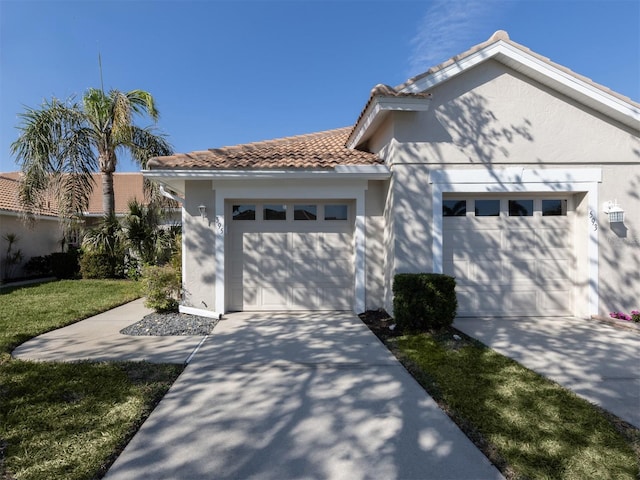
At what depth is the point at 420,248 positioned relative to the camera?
6898 millimetres

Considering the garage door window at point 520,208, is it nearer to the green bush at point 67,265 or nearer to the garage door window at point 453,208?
the garage door window at point 453,208

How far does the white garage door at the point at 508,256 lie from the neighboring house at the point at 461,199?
0.02 meters

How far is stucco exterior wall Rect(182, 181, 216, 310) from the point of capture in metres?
7.51

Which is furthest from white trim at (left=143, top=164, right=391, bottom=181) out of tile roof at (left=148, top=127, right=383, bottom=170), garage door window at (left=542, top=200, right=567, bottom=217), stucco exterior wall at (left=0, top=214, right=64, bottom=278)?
stucco exterior wall at (left=0, top=214, right=64, bottom=278)

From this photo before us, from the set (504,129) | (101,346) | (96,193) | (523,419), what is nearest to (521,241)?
(504,129)

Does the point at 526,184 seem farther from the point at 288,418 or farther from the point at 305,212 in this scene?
the point at 288,418

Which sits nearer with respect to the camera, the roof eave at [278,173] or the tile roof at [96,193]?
the roof eave at [278,173]

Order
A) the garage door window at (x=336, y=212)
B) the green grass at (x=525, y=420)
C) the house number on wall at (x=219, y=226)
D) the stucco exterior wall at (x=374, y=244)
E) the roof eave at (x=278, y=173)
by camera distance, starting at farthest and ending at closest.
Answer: the garage door window at (x=336, y=212) → the stucco exterior wall at (x=374, y=244) → the house number on wall at (x=219, y=226) → the roof eave at (x=278, y=173) → the green grass at (x=525, y=420)

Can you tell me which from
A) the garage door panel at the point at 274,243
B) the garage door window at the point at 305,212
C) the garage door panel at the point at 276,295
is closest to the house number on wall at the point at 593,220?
the garage door window at the point at 305,212

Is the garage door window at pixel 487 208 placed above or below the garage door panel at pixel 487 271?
above

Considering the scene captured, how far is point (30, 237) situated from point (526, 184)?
64.8 feet

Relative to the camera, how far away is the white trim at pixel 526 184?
6945 mm

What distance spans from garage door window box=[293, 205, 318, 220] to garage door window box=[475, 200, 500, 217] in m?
3.70

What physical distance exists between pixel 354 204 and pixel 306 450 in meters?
5.76
